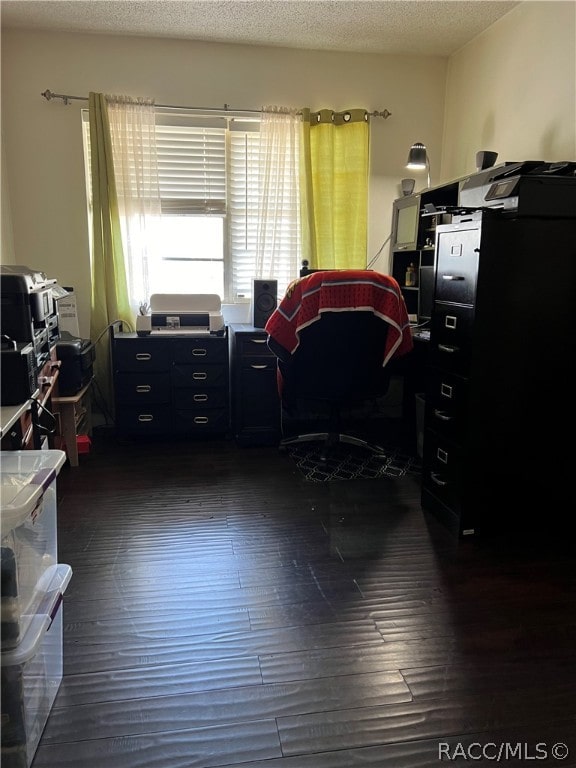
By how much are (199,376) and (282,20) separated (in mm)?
2147

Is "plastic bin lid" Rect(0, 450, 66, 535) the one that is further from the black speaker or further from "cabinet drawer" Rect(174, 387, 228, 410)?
the black speaker

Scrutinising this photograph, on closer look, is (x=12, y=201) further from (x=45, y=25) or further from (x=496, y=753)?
(x=496, y=753)

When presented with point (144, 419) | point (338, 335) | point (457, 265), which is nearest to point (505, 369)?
point (457, 265)

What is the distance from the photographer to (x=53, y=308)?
2670 millimetres

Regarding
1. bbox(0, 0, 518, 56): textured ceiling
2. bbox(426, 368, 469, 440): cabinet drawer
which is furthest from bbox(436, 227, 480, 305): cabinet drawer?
bbox(0, 0, 518, 56): textured ceiling

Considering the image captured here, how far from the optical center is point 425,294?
3.48 meters

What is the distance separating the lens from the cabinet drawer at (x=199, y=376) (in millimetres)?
3354

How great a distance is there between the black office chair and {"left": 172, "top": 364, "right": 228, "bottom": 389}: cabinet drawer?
488 millimetres

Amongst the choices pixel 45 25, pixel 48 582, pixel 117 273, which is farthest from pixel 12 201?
pixel 48 582

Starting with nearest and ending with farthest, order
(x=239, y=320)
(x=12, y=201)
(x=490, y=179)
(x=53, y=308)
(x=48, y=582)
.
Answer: (x=48, y=582) < (x=490, y=179) < (x=53, y=308) < (x=12, y=201) < (x=239, y=320)

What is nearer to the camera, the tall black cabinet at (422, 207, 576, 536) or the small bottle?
the tall black cabinet at (422, 207, 576, 536)

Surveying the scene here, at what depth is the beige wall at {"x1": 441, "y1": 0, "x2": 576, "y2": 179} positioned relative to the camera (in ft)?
8.63

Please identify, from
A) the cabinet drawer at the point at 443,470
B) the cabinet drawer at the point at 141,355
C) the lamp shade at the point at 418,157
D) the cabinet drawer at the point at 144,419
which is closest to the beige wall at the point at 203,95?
the lamp shade at the point at 418,157

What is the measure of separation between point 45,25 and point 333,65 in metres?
1.80
